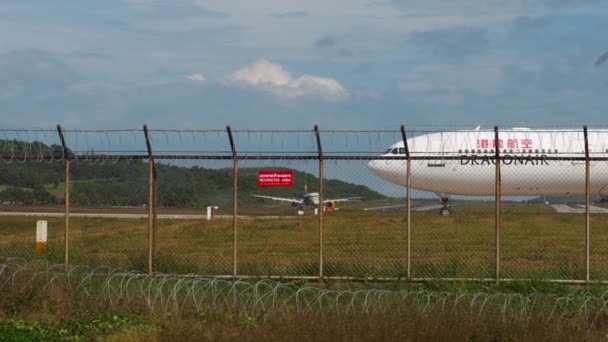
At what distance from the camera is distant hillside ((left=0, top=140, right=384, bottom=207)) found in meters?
20.7

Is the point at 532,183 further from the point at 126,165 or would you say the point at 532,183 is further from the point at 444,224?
the point at 126,165

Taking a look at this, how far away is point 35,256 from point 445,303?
33.0 feet

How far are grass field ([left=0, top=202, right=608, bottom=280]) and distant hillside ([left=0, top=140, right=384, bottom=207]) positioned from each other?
116cm

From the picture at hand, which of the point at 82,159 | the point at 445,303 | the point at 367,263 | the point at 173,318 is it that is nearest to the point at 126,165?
the point at 82,159

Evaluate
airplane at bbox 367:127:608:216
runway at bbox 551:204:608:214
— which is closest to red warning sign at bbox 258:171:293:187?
runway at bbox 551:204:608:214

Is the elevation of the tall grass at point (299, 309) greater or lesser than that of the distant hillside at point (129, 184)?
lesser

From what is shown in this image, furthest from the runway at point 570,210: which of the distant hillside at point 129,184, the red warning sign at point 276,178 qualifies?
the red warning sign at point 276,178

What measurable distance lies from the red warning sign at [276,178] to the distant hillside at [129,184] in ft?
1.81

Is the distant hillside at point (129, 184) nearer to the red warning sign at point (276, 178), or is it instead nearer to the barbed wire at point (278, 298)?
the red warning sign at point (276, 178)

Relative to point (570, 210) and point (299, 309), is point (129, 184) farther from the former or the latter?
point (570, 210)

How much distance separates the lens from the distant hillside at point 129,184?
816 inches

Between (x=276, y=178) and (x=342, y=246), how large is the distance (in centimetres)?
720

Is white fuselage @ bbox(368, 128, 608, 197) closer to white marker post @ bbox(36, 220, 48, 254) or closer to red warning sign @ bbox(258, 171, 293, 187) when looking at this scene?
white marker post @ bbox(36, 220, 48, 254)

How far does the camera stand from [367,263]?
21.4m
